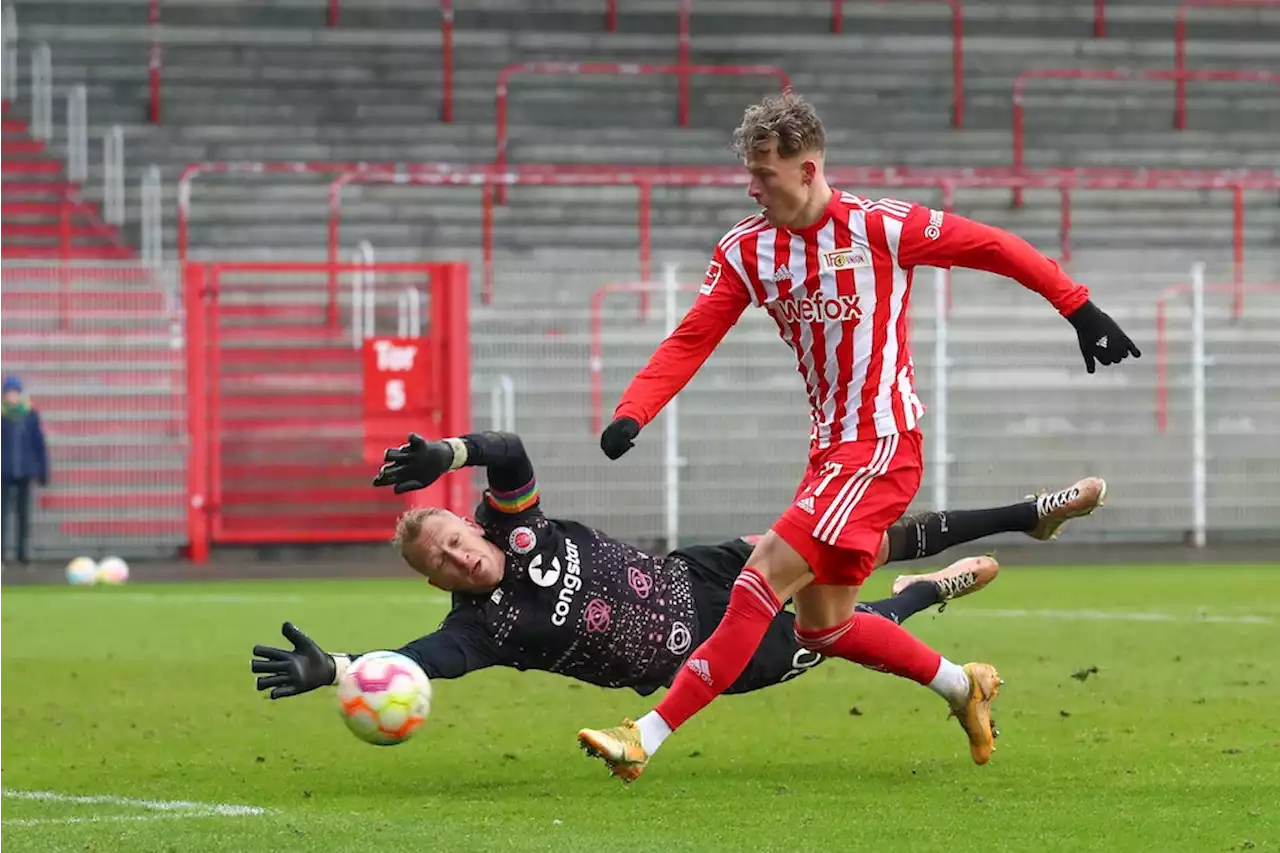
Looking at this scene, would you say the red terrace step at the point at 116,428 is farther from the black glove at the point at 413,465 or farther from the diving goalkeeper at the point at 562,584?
the black glove at the point at 413,465

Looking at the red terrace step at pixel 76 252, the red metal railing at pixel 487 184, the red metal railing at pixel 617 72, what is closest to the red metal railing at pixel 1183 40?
the red metal railing at pixel 617 72

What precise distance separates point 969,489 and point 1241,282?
12.4ft

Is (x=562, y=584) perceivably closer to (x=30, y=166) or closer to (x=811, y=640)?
(x=811, y=640)

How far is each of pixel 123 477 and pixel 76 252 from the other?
3.33 m

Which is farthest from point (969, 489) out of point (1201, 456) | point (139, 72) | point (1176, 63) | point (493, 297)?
point (139, 72)

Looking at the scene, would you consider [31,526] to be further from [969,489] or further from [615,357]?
[969,489]

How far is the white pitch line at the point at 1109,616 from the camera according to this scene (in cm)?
1263

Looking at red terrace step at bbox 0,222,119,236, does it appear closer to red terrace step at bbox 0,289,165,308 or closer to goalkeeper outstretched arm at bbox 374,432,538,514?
red terrace step at bbox 0,289,165,308

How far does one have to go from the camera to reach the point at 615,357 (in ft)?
68.9

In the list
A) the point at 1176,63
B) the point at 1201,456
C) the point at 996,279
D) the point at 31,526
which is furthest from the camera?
the point at 1176,63

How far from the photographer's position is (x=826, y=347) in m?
6.81

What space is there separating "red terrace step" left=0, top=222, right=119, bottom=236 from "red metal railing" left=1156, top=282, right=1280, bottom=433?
1108 centimetres

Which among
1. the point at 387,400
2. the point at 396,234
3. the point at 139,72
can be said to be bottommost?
the point at 387,400

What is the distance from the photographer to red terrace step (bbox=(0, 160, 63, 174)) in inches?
917
